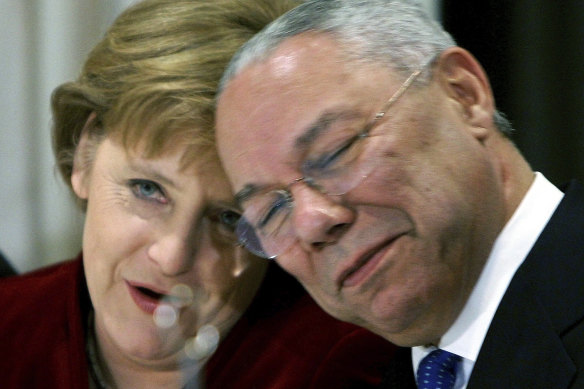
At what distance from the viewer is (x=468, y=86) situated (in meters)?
1.08

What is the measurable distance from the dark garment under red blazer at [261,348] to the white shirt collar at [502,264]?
0.31 meters

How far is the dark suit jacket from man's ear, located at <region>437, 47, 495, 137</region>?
0.15m

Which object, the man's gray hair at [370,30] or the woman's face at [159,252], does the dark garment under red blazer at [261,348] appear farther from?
the man's gray hair at [370,30]

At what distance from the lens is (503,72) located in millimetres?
1424

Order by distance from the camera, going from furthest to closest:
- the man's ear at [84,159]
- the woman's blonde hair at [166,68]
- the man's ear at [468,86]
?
the man's ear at [84,159]
the woman's blonde hair at [166,68]
the man's ear at [468,86]

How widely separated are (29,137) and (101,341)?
0.44 metres

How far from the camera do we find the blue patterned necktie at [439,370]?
3.67 ft

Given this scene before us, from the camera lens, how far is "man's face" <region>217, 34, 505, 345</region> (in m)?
1.00

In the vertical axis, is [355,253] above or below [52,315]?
above

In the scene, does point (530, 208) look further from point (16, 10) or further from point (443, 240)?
point (16, 10)

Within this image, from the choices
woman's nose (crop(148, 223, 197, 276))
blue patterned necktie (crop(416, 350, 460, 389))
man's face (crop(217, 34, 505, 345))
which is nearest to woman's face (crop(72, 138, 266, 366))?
woman's nose (crop(148, 223, 197, 276))

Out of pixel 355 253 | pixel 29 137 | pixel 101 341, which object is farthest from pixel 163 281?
pixel 29 137

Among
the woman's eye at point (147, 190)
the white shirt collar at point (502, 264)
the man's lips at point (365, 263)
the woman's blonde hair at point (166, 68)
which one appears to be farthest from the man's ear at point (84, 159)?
the white shirt collar at point (502, 264)

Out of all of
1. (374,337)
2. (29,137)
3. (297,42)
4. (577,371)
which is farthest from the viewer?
(29,137)
